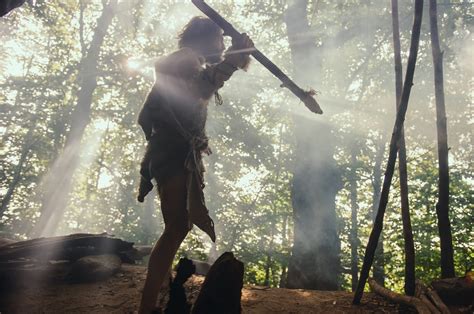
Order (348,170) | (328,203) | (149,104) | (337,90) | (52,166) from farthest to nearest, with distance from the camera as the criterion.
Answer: (52,166), (337,90), (348,170), (328,203), (149,104)

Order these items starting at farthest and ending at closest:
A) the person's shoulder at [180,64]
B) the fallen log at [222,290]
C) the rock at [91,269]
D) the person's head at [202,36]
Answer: the rock at [91,269] → the person's head at [202,36] → the person's shoulder at [180,64] → the fallen log at [222,290]

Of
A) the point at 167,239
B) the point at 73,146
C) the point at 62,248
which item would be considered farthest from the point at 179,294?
the point at 73,146

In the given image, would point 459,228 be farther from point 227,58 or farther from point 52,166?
point 52,166

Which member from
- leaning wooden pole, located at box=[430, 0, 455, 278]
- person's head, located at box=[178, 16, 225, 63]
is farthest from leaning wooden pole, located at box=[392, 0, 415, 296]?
person's head, located at box=[178, 16, 225, 63]

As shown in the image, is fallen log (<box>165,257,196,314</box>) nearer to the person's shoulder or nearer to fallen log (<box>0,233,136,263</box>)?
the person's shoulder

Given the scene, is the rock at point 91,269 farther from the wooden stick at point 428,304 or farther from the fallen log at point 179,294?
the wooden stick at point 428,304

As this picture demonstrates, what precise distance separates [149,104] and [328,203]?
585cm

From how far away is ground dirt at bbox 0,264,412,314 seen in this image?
276cm

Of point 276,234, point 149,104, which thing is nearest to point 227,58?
point 149,104

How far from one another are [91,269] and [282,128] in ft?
57.8

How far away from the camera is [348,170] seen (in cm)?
1176

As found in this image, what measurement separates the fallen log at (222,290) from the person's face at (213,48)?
173 centimetres

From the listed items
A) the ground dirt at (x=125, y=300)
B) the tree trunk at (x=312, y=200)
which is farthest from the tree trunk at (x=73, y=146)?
the ground dirt at (x=125, y=300)

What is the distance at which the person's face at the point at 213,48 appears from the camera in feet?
8.99
